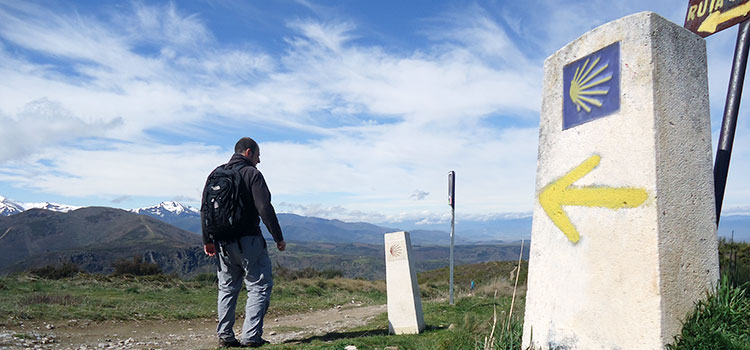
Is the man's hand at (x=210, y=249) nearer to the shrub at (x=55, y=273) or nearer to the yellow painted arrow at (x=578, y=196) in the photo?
the yellow painted arrow at (x=578, y=196)

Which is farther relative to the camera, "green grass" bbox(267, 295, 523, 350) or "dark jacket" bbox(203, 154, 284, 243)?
"dark jacket" bbox(203, 154, 284, 243)

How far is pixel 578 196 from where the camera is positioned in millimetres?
3244

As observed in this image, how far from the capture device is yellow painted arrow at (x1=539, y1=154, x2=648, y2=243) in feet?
9.46

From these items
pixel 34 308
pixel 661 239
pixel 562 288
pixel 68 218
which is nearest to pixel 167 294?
pixel 34 308

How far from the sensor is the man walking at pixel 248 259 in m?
5.04

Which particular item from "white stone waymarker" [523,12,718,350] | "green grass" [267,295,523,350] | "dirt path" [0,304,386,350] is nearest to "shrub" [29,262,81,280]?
"dirt path" [0,304,386,350]

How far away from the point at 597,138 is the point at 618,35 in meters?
0.73

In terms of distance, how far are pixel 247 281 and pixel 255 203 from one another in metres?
0.95

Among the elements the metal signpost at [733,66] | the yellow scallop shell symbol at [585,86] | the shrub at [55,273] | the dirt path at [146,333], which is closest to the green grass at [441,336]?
the dirt path at [146,333]

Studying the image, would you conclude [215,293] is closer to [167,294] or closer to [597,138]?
[167,294]

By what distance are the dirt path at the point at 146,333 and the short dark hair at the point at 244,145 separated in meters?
2.55

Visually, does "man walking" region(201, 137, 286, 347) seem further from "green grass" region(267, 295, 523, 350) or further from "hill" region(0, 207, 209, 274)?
"hill" region(0, 207, 209, 274)

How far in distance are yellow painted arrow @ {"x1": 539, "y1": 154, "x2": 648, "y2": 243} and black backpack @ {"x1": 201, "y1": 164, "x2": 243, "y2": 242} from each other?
3.24 metres

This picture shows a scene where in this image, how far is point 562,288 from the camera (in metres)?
3.27
